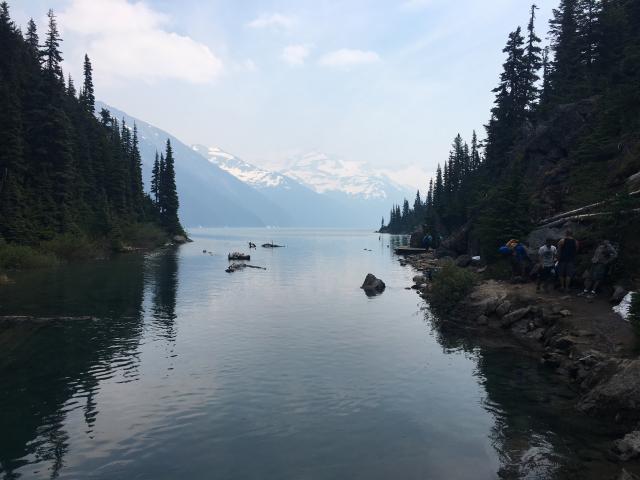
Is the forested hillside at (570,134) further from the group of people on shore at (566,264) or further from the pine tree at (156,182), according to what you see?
the pine tree at (156,182)

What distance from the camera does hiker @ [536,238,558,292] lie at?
2608 cm

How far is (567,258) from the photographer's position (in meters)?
24.3

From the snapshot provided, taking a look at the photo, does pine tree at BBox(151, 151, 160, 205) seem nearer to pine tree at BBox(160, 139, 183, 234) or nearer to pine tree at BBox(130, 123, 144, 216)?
pine tree at BBox(160, 139, 183, 234)

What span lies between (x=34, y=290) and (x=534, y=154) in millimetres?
49765

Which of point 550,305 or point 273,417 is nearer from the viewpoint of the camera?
point 273,417

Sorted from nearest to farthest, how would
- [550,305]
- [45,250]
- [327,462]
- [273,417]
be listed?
[327,462] → [273,417] → [550,305] → [45,250]

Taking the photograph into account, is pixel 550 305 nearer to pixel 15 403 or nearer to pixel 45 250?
pixel 15 403

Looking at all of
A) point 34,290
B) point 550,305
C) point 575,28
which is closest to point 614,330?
point 550,305

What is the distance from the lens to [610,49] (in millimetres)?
51375

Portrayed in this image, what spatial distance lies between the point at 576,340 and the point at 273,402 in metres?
13.1

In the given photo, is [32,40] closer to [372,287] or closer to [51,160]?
[51,160]

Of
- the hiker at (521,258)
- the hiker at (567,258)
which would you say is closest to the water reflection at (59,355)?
the hiker at (567,258)

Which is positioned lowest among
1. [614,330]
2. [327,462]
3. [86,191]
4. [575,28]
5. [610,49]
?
[327,462]

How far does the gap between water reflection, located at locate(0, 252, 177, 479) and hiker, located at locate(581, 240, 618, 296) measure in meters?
22.4
